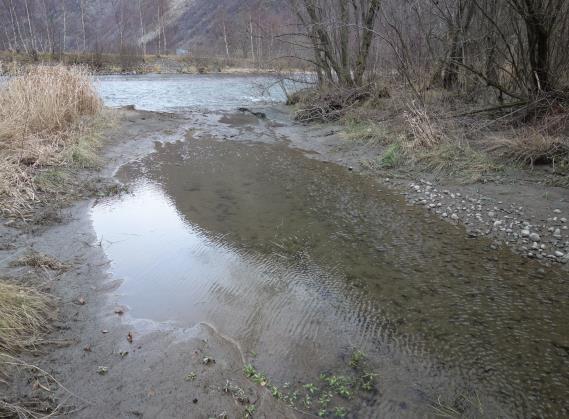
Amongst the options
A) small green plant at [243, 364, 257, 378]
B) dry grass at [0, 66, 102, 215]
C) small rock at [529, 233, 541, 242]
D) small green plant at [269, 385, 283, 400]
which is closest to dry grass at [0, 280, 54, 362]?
small green plant at [243, 364, 257, 378]

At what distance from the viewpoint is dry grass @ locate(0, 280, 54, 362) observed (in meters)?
3.04

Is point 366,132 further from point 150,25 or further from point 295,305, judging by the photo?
point 150,25

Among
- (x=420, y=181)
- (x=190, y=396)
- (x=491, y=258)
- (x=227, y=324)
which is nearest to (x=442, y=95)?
(x=420, y=181)

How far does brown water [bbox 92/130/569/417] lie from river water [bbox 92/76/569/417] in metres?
0.01

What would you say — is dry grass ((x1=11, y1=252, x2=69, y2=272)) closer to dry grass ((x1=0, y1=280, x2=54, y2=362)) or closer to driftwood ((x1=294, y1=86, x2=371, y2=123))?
dry grass ((x1=0, y1=280, x2=54, y2=362))

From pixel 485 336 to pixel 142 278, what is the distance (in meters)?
3.17

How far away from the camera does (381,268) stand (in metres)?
4.69

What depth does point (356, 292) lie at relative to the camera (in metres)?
4.24

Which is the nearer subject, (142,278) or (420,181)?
(142,278)

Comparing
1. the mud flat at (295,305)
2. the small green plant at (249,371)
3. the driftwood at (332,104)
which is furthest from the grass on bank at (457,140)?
the small green plant at (249,371)

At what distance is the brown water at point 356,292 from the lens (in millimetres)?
3105

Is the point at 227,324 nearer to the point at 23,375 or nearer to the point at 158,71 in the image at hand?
the point at 23,375

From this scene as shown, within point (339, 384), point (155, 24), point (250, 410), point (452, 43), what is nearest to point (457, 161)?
point (452, 43)

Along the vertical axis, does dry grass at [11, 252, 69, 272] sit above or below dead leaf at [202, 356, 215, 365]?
above
